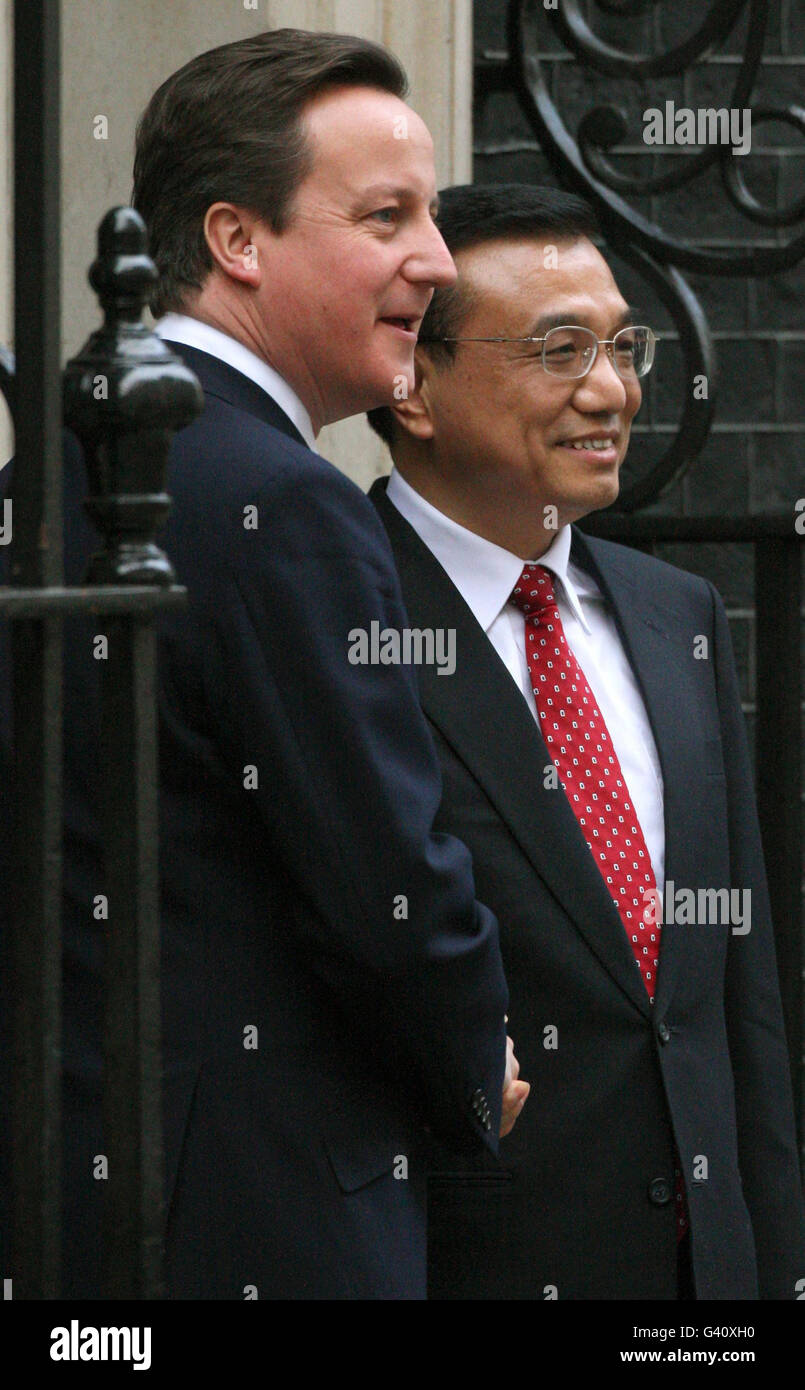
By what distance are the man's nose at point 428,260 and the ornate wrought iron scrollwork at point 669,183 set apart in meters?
1.17

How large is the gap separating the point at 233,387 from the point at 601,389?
743mm

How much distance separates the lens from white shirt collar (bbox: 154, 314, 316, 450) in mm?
2043

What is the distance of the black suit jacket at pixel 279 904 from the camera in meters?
1.80

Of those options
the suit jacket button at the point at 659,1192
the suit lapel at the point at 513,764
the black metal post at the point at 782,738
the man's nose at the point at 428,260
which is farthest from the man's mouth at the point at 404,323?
the black metal post at the point at 782,738

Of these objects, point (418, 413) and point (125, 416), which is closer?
point (125, 416)

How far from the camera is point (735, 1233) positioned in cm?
247

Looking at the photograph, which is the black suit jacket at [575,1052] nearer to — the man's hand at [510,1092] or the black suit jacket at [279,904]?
the man's hand at [510,1092]

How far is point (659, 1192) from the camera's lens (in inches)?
95.0

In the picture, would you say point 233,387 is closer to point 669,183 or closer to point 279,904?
point 279,904

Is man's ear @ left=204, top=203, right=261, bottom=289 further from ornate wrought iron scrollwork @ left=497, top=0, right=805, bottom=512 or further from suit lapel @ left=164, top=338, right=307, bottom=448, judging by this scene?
ornate wrought iron scrollwork @ left=497, top=0, right=805, bottom=512

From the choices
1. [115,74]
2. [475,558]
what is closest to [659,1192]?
[475,558]

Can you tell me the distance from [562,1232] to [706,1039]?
31cm
